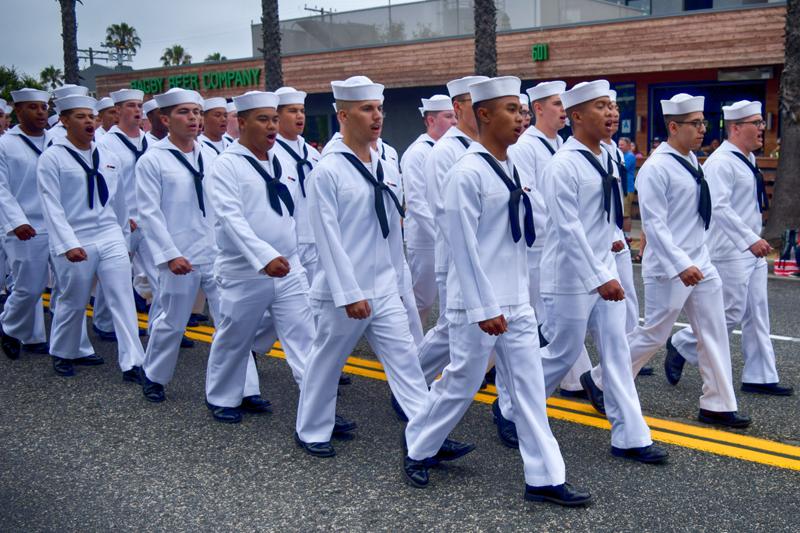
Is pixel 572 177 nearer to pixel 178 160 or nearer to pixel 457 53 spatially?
pixel 178 160

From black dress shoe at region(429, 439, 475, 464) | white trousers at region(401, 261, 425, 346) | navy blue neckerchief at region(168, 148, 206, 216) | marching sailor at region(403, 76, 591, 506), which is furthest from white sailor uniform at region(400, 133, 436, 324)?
marching sailor at region(403, 76, 591, 506)

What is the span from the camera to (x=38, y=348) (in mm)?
8375

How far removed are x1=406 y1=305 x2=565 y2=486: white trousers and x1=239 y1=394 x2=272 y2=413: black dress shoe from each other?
78.0 inches

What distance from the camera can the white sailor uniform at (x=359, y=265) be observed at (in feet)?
16.8

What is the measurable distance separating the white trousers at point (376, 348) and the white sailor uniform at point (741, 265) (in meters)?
2.53

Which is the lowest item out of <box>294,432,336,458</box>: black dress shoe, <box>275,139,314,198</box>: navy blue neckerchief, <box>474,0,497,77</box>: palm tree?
<box>294,432,336,458</box>: black dress shoe

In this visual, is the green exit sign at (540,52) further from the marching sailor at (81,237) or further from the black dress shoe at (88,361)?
the black dress shoe at (88,361)

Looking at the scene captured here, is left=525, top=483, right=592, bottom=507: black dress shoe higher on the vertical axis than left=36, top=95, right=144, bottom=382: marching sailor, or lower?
lower

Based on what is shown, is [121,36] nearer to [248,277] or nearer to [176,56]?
[176,56]

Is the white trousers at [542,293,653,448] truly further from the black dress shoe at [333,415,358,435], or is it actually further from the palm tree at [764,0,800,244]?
the palm tree at [764,0,800,244]

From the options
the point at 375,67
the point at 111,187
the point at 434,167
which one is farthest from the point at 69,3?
the point at 434,167

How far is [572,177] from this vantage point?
5320 millimetres

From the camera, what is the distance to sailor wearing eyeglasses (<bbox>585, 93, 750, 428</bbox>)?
5809 millimetres

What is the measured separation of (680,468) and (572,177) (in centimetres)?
172
